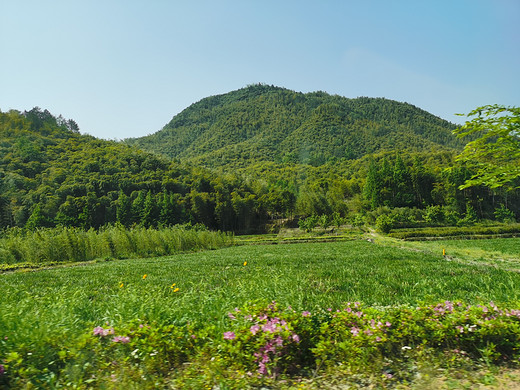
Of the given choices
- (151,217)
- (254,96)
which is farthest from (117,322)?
(254,96)

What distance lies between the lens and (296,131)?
14425 centimetres

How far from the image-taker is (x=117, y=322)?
3379 mm

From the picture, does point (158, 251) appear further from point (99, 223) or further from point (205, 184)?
point (205, 184)

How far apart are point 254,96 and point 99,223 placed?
473 ft

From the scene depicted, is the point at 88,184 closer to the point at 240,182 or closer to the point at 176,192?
the point at 176,192

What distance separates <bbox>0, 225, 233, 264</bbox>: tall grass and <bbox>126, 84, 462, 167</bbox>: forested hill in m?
90.5

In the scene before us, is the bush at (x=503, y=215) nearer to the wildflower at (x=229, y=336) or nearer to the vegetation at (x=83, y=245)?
the vegetation at (x=83, y=245)

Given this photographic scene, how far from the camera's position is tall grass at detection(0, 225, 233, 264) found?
25891mm

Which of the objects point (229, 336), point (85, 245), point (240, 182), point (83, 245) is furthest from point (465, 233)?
point (240, 182)

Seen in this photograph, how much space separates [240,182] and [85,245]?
6328 centimetres

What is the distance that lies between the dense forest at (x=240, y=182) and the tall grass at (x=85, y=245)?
2959 cm

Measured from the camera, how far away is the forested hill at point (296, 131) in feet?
411

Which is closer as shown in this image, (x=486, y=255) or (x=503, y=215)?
(x=486, y=255)

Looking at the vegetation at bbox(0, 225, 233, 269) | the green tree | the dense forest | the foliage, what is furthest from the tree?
the green tree
